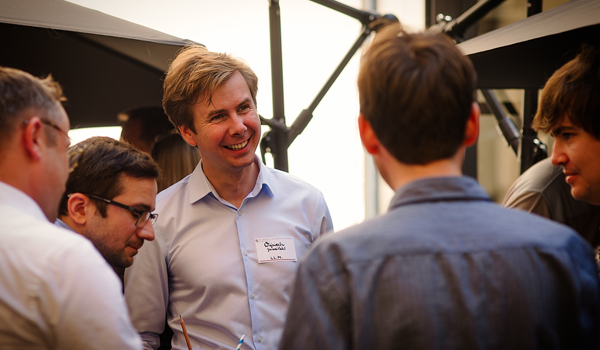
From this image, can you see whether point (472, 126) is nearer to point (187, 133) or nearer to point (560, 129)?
point (560, 129)

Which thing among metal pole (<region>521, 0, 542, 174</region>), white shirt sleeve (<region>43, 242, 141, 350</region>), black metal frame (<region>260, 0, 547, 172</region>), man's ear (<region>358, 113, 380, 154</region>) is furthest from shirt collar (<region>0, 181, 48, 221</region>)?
metal pole (<region>521, 0, 542, 174</region>)

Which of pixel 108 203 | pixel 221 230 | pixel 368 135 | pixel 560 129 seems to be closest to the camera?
pixel 368 135

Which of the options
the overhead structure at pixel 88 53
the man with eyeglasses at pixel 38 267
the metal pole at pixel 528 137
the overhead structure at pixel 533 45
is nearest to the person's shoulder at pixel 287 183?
the overhead structure at pixel 88 53

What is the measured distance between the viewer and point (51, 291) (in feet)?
2.97

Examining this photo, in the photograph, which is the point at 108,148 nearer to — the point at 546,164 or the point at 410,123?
the point at 410,123

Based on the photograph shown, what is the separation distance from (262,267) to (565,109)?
3.81 feet

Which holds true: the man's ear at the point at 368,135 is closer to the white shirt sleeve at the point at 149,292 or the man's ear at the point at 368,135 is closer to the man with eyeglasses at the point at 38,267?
the man with eyeglasses at the point at 38,267

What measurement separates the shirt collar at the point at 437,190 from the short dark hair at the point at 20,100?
0.81 m

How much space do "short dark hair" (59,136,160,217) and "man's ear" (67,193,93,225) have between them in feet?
0.07

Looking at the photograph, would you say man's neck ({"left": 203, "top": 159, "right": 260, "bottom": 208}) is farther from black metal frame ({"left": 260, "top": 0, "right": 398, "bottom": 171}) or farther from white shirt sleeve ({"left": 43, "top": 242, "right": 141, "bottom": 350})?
white shirt sleeve ({"left": 43, "top": 242, "right": 141, "bottom": 350})

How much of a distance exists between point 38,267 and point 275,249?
962 mm

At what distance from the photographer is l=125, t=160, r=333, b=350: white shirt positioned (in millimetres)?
1655

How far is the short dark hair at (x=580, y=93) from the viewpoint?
147 cm

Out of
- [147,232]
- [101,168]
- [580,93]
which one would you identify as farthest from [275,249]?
[580,93]
